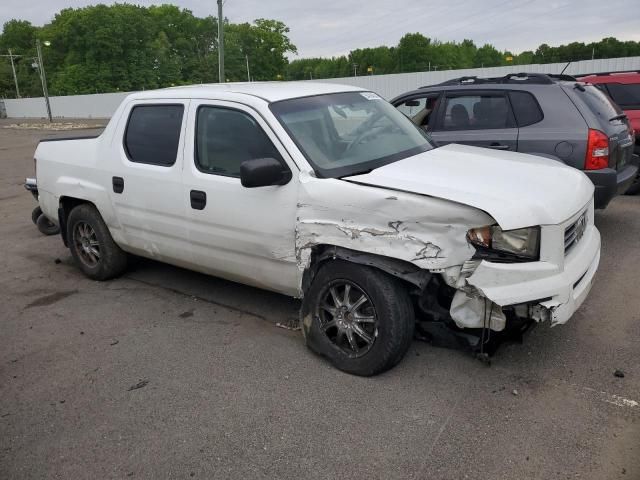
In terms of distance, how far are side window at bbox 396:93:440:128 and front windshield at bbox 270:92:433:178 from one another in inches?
101

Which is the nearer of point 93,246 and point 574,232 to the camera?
point 574,232

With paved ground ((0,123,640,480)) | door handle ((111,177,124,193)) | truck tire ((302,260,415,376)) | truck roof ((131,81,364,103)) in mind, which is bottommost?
paved ground ((0,123,640,480))

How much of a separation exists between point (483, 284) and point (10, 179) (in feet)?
44.1

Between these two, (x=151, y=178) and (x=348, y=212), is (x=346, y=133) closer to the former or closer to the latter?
(x=348, y=212)

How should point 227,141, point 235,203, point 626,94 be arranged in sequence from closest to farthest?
point 235,203
point 227,141
point 626,94

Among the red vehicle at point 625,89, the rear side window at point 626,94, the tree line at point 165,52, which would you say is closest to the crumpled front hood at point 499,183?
the red vehicle at point 625,89

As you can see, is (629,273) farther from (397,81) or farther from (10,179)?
(397,81)

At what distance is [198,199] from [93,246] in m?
1.96

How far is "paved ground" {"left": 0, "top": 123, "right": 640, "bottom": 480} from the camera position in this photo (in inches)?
109

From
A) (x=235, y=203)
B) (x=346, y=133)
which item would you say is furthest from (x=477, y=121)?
(x=235, y=203)

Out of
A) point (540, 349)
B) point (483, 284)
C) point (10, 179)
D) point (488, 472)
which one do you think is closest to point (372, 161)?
point (483, 284)

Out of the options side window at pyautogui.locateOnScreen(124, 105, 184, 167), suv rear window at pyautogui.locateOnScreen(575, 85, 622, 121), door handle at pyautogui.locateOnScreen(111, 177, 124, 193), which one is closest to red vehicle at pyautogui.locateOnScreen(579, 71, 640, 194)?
suv rear window at pyautogui.locateOnScreen(575, 85, 622, 121)

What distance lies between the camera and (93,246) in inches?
217

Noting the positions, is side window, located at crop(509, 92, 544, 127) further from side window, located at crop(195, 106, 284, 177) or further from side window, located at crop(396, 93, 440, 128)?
side window, located at crop(195, 106, 284, 177)
